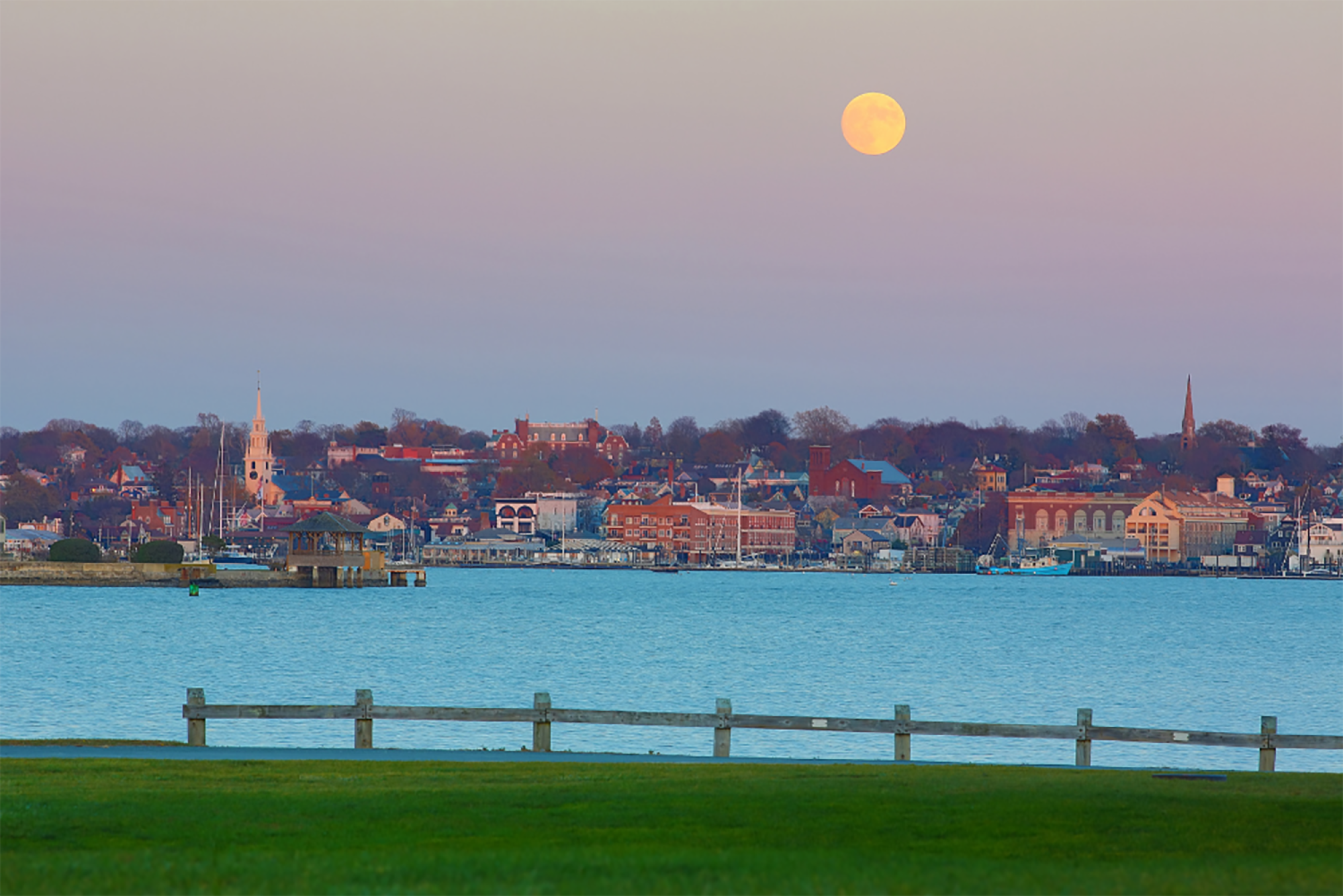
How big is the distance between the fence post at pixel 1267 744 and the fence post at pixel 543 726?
9095 millimetres

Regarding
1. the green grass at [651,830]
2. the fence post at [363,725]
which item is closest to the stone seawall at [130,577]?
the fence post at [363,725]

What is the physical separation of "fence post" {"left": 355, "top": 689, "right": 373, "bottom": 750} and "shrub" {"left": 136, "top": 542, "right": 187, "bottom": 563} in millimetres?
125459

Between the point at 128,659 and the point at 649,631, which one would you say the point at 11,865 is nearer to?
the point at 128,659

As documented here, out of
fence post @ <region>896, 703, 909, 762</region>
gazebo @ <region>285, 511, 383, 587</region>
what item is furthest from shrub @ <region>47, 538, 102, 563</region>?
fence post @ <region>896, 703, 909, 762</region>

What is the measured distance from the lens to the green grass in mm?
12125

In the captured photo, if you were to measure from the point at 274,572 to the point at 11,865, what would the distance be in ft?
425

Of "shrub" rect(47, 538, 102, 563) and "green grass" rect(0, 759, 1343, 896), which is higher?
"green grass" rect(0, 759, 1343, 896)

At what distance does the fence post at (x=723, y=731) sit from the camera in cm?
2286

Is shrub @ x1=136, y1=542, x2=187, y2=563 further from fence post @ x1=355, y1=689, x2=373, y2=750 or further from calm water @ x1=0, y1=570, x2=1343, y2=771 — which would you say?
fence post @ x1=355, y1=689, x2=373, y2=750

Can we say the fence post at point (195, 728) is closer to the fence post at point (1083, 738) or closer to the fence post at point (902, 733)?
the fence post at point (902, 733)

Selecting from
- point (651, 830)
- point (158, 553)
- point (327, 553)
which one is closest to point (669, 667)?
point (651, 830)

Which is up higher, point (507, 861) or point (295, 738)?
point (507, 861)

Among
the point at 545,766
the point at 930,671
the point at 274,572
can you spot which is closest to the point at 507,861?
the point at 545,766

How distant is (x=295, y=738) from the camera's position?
3697 cm
